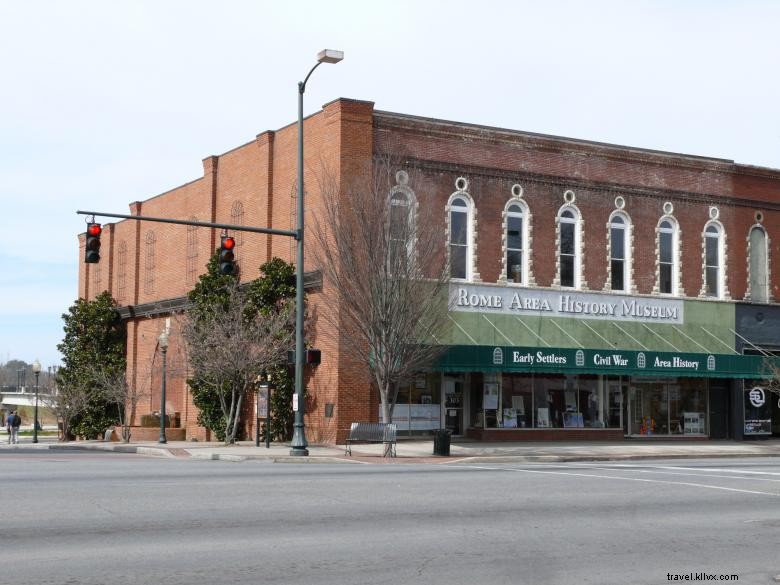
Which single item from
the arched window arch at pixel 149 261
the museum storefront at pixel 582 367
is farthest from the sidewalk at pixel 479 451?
the arched window arch at pixel 149 261

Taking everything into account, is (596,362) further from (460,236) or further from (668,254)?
(668,254)

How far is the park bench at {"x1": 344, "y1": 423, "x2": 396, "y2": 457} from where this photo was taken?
29.2 m

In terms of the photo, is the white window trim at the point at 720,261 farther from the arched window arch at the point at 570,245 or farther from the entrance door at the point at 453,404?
the entrance door at the point at 453,404

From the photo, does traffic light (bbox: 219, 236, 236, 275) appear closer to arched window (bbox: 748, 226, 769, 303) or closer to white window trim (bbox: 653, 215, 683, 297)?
white window trim (bbox: 653, 215, 683, 297)

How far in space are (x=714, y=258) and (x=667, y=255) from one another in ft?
7.31

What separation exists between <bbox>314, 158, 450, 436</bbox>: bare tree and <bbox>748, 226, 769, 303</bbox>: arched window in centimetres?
1525

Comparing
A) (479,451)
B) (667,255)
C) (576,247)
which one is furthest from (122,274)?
(667,255)

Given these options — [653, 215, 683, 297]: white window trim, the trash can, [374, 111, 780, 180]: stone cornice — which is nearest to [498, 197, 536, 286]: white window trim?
[374, 111, 780, 180]: stone cornice

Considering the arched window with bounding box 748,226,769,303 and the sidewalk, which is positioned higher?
the arched window with bounding box 748,226,769,303

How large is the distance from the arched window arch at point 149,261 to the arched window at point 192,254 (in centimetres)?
434

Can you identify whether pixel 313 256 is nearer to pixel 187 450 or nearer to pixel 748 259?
pixel 187 450

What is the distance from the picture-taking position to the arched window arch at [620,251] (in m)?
38.6

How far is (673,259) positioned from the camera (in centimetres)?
3978

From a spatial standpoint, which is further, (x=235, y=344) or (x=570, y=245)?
(x=570, y=245)
